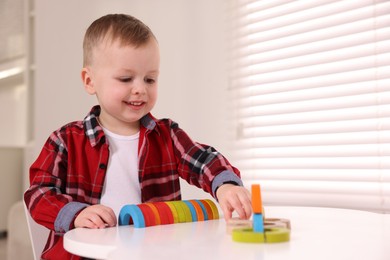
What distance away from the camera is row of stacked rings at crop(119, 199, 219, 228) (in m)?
0.94

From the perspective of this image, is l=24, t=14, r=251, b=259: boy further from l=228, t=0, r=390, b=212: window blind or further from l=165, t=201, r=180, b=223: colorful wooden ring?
l=228, t=0, r=390, b=212: window blind

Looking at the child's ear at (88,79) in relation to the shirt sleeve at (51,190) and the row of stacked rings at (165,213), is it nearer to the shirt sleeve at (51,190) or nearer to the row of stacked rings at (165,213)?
the shirt sleeve at (51,190)

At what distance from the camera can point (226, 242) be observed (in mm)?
729

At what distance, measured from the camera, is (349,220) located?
0.98 m

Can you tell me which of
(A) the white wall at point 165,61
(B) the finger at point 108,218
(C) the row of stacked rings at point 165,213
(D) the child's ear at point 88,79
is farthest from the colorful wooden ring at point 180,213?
(A) the white wall at point 165,61

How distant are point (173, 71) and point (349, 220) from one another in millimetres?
1680

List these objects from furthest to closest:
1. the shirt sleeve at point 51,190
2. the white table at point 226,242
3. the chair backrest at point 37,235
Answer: the chair backrest at point 37,235
the shirt sleeve at point 51,190
the white table at point 226,242

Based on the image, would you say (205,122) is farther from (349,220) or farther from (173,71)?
(349,220)

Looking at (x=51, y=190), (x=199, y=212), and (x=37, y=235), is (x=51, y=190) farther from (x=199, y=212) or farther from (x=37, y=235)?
(x=199, y=212)

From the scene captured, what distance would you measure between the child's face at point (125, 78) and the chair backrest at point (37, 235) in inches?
12.0

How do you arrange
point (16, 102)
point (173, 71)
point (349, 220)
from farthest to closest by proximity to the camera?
point (16, 102) → point (173, 71) → point (349, 220)

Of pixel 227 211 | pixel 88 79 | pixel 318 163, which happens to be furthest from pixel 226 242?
pixel 318 163

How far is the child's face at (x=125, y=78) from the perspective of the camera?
1209 mm

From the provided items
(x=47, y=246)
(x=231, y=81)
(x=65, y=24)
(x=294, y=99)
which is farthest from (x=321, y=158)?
(x=65, y=24)
